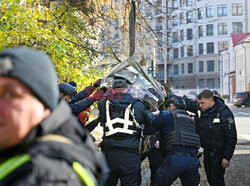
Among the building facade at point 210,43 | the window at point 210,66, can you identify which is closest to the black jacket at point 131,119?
the building facade at point 210,43

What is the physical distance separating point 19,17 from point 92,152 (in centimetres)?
509

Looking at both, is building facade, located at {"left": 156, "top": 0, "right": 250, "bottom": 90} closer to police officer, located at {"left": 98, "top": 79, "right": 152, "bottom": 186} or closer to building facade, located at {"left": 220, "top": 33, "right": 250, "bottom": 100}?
building facade, located at {"left": 220, "top": 33, "right": 250, "bottom": 100}

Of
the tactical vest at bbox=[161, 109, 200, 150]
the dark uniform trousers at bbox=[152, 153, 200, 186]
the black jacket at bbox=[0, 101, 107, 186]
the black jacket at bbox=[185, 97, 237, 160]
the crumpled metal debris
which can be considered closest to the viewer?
the black jacket at bbox=[0, 101, 107, 186]

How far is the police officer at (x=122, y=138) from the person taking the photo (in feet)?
15.5

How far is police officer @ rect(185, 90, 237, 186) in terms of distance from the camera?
5711 mm

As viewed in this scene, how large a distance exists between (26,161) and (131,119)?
3.57 meters

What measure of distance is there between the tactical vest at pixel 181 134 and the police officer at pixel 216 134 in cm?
88

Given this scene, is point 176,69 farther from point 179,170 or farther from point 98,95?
point 179,170

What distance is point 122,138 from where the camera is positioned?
15.6ft

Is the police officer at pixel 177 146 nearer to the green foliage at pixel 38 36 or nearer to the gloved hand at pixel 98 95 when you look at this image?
the gloved hand at pixel 98 95

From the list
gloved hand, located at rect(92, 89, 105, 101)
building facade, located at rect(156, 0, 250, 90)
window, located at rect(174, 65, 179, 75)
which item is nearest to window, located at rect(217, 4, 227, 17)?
building facade, located at rect(156, 0, 250, 90)

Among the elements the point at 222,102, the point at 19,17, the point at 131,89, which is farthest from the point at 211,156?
the point at 19,17

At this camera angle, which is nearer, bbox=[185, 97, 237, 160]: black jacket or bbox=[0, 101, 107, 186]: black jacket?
bbox=[0, 101, 107, 186]: black jacket

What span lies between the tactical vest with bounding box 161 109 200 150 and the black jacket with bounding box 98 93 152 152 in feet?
1.18
